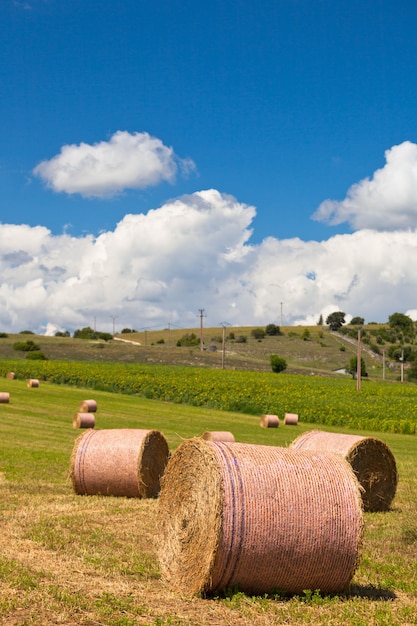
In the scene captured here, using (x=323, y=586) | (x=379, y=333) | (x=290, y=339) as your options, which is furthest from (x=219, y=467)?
(x=379, y=333)

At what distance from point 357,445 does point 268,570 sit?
7.24m

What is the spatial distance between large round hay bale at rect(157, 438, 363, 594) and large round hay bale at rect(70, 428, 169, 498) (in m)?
6.48

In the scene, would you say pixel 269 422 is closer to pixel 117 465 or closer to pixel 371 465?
pixel 371 465

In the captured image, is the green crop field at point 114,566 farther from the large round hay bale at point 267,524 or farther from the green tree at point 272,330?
the green tree at point 272,330

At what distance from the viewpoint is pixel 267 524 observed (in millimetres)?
9133

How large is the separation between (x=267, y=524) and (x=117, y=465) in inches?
304

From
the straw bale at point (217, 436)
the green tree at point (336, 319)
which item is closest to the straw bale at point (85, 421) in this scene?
the straw bale at point (217, 436)

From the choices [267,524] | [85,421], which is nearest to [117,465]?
[267,524]

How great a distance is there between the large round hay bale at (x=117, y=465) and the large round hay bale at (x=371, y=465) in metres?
2.96

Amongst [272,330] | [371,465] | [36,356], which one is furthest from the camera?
[272,330]

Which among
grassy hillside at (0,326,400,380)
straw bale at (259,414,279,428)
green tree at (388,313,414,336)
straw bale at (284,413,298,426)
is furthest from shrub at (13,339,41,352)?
green tree at (388,313,414,336)

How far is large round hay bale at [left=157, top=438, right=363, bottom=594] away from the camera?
9.08m

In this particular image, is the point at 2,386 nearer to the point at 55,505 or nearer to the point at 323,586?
the point at 55,505

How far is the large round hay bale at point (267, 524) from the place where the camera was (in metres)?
9.08
